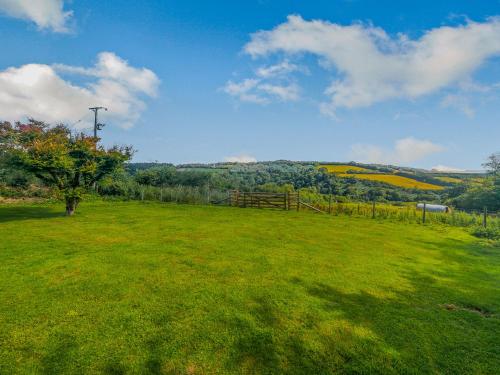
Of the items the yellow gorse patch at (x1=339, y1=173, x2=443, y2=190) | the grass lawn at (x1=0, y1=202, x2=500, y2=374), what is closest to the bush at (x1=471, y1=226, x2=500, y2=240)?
the grass lawn at (x1=0, y1=202, x2=500, y2=374)

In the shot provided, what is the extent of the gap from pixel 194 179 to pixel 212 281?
128 ft

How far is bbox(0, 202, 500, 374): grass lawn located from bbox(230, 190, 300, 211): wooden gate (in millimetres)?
16398

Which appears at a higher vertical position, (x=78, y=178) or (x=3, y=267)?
(x=78, y=178)

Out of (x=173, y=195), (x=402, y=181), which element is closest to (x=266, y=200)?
(x=173, y=195)

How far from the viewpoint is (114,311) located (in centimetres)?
518

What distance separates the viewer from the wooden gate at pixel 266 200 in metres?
27.0

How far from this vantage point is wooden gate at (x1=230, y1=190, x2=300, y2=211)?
27031mm

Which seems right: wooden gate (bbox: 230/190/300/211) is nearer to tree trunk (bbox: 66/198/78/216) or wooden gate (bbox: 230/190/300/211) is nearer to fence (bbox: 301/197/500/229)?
fence (bbox: 301/197/500/229)

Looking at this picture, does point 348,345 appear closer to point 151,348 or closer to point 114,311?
point 151,348

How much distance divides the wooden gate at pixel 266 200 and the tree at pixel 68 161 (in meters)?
12.9

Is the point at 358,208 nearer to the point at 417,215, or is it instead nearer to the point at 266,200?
the point at 417,215

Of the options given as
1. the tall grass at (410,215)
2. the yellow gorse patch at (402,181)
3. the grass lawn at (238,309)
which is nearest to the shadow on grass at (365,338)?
the grass lawn at (238,309)

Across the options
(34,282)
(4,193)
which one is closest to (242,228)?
(34,282)

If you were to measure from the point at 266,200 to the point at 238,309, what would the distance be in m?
22.5
